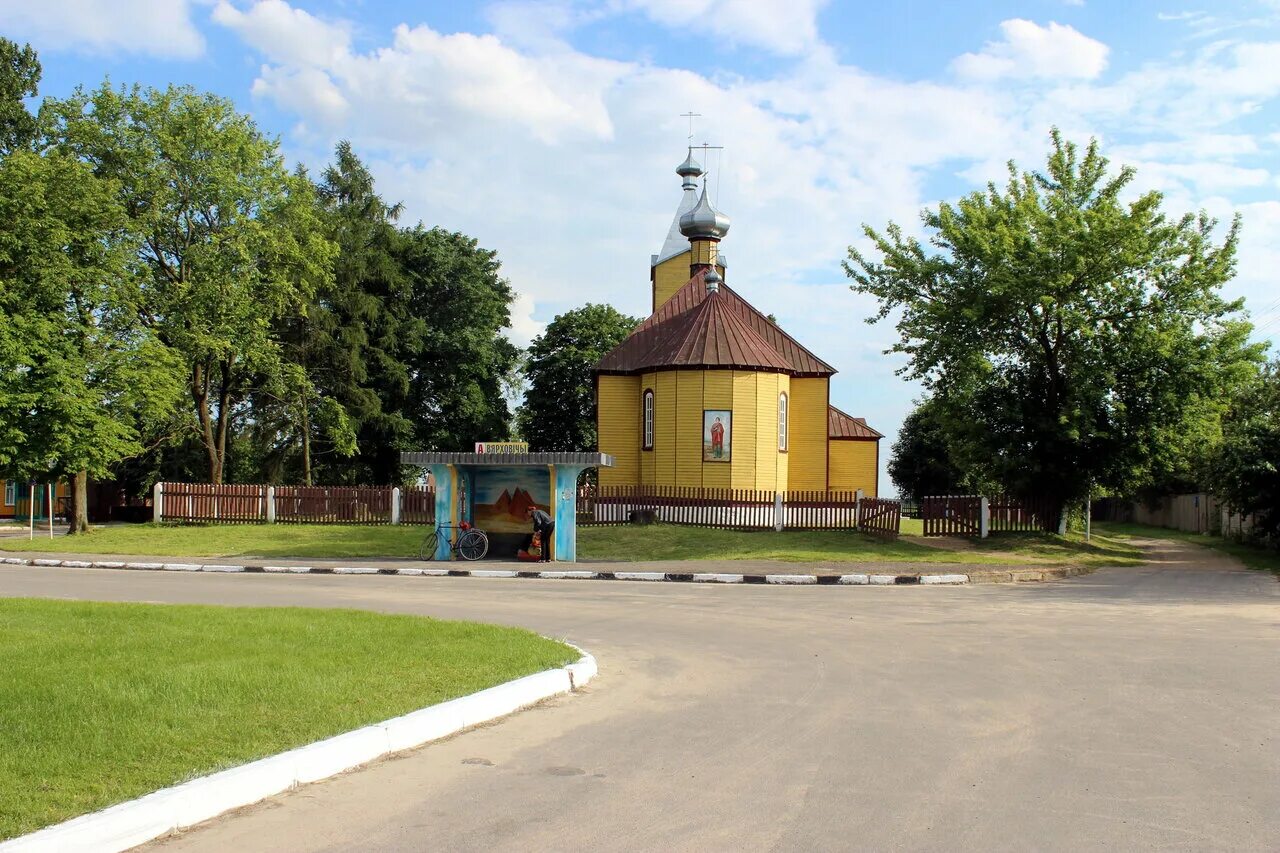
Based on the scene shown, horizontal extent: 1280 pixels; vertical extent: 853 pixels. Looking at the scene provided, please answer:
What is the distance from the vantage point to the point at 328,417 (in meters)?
42.8

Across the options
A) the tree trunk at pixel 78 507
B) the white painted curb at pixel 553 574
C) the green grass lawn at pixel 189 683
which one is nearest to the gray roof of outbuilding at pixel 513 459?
the white painted curb at pixel 553 574

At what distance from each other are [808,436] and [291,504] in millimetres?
19015

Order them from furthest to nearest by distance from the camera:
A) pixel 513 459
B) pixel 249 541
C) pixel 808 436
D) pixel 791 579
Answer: pixel 808 436 → pixel 249 541 → pixel 513 459 → pixel 791 579

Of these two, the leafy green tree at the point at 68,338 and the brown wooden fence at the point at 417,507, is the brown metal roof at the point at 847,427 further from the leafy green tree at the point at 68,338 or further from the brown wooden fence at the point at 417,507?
the leafy green tree at the point at 68,338

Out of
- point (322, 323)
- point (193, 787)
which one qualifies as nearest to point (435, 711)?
point (193, 787)

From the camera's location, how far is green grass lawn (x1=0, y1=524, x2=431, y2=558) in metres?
26.6

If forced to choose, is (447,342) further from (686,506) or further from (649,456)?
(686,506)

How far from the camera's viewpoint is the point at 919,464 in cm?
6769

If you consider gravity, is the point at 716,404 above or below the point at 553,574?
above

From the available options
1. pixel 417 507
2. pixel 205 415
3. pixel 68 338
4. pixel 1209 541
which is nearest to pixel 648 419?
pixel 417 507

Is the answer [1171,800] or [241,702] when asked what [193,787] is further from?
[1171,800]

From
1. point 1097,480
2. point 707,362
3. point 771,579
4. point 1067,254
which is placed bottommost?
point 771,579

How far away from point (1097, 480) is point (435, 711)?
85.6 ft

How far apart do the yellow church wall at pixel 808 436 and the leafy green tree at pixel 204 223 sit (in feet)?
65.4
